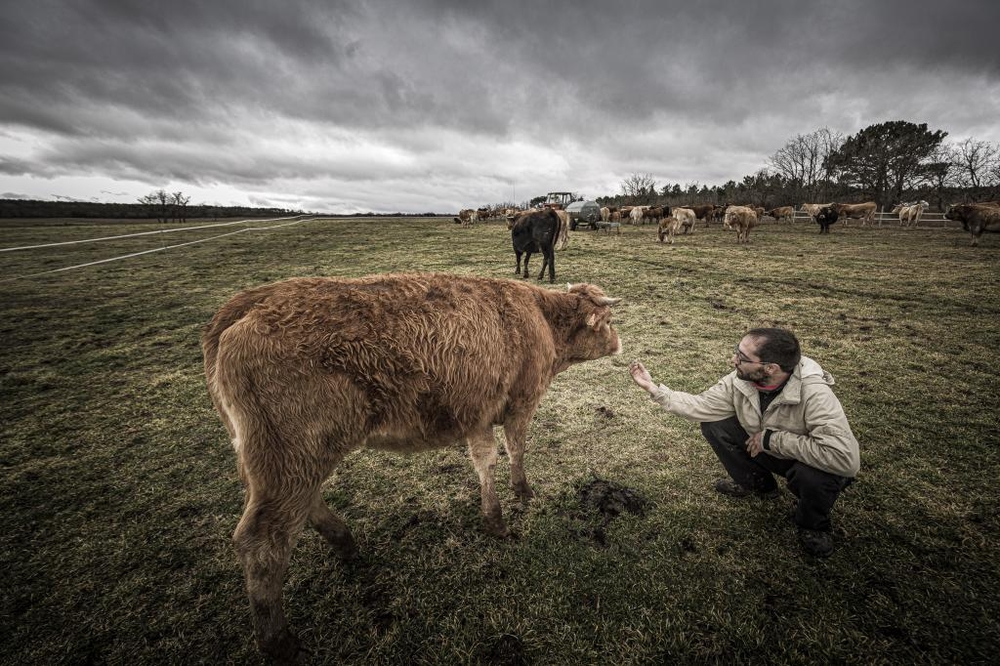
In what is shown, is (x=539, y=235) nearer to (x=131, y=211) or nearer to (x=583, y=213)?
(x=583, y=213)

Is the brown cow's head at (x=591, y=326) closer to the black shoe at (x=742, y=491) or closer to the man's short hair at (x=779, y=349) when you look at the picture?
the man's short hair at (x=779, y=349)

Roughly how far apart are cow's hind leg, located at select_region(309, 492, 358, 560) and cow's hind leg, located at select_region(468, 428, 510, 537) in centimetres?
114

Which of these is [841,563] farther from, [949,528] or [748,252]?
[748,252]

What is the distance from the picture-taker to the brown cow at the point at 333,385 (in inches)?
82.7

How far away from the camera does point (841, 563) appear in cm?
272

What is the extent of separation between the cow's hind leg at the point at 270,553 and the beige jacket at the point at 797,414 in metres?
3.11

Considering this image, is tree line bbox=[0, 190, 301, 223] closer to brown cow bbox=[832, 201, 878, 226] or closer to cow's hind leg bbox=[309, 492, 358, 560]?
cow's hind leg bbox=[309, 492, 358, 560]

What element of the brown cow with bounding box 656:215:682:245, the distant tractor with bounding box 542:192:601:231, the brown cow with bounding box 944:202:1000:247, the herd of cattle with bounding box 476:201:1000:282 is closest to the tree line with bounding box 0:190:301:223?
the herd of cattle with bounding box 476:201:1000:282

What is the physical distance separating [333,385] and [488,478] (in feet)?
5.40

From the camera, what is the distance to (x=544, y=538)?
10.0 feet

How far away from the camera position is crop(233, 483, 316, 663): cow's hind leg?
2.12 meters

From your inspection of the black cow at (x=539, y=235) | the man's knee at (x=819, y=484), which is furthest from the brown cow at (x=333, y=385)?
the black cow at (x=539, y=235)

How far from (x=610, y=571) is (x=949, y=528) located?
2.93 m

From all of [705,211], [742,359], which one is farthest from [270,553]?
[705,211]
